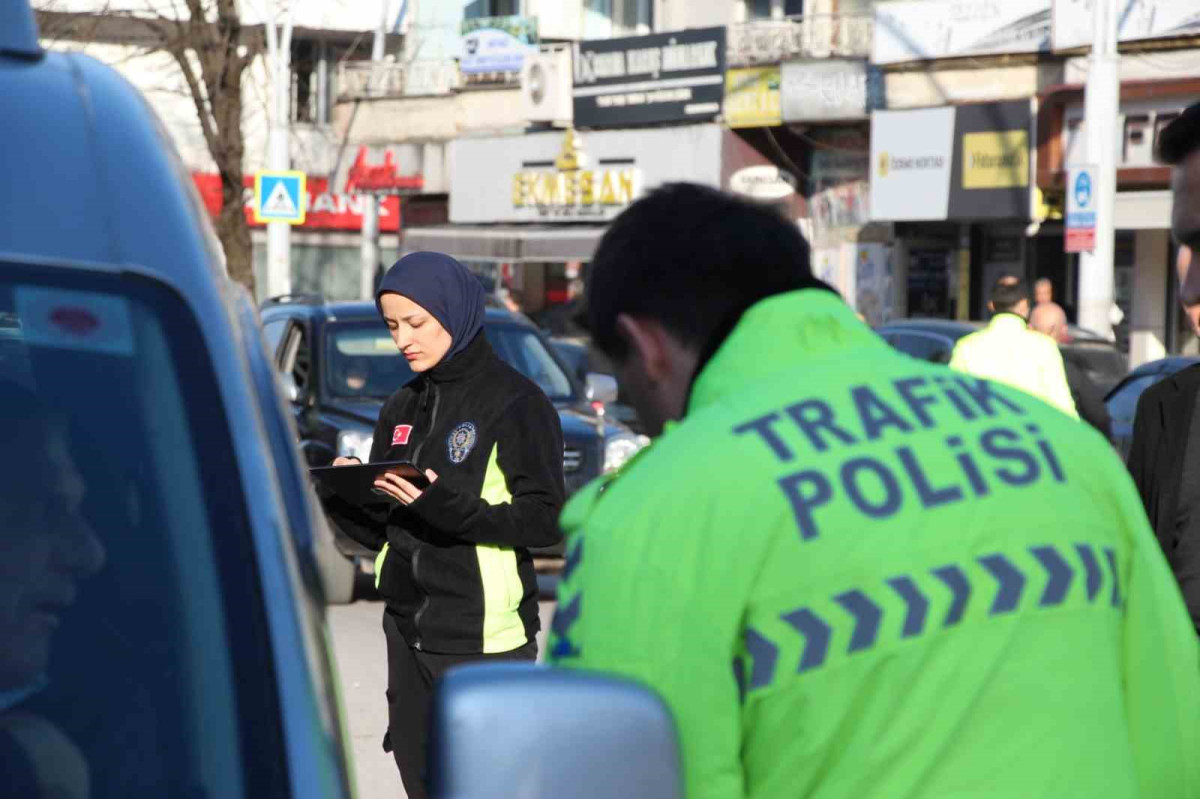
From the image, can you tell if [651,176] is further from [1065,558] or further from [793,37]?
[1065,558]

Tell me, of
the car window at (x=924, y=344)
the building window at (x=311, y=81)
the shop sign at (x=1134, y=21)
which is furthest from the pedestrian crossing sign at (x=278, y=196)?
the building window at (x=311, y=81)

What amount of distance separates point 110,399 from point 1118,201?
24.3m

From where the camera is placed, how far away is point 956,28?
88.7 feet

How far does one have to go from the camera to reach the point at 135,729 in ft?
6.42

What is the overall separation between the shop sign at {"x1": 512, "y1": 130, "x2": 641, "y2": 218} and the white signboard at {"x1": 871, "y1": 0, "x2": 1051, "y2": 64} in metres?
6.18

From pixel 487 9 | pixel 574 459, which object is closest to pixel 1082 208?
pixel 574 459

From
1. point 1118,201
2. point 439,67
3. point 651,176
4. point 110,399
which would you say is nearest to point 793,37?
point 651,176

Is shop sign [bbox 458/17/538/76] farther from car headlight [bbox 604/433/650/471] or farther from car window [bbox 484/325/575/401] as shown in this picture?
car headlight [bbox 604/433/650/471]

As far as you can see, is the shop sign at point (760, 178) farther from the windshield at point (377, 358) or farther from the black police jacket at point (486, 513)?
the black police jacket at point (486, 513)

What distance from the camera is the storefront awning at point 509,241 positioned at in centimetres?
3362

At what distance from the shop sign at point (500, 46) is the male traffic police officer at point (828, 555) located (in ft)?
112

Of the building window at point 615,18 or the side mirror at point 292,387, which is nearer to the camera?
the side mirror at point 292,387

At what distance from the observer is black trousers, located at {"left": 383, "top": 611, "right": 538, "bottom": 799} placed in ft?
14.4

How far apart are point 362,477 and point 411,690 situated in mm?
607
